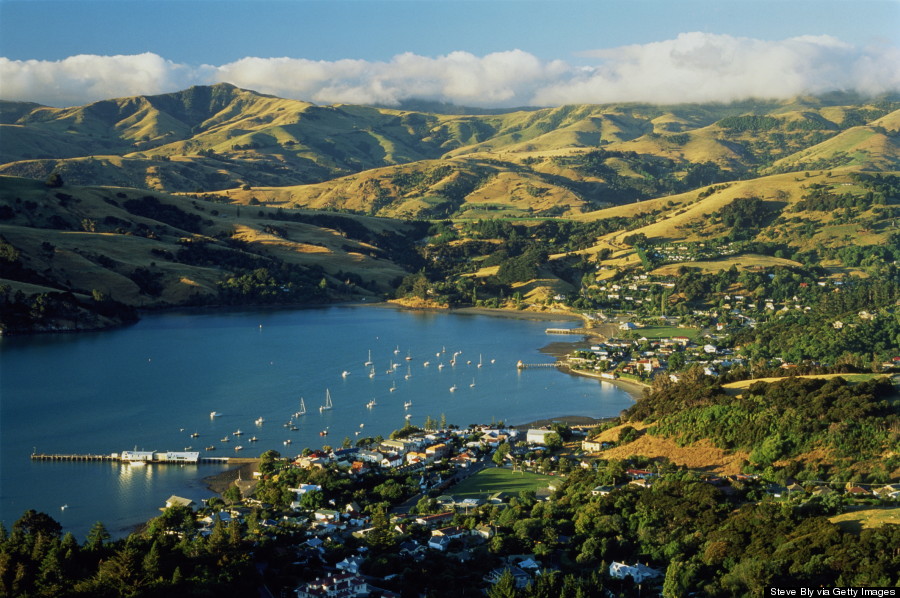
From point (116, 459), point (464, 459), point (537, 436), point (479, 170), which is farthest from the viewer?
point (479, 170)

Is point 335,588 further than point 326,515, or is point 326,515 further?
point 326,515

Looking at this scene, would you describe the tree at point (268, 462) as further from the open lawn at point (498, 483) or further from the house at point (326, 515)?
the open lawn at point (498, 483)

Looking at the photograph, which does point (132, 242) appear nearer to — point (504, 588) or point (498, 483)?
point (498, 483)

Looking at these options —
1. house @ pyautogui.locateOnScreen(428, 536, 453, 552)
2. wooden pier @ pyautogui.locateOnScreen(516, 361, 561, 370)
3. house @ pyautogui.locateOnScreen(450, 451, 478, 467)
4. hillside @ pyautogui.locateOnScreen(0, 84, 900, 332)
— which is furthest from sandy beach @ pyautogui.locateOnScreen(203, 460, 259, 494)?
hillside @ pyautogui.locateOnScreen(0, 84, 900, 332)

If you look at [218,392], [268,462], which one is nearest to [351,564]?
[268,462]

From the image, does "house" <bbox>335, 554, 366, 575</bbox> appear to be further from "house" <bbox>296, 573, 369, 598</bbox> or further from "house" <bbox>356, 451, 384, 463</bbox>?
"house" <bbox>356, 451, 384, 463</bbox>

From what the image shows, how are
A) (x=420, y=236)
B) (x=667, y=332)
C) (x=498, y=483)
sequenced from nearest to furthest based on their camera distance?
(x=498, y=483)
(x=667, y=332)
(x=420, y=236)

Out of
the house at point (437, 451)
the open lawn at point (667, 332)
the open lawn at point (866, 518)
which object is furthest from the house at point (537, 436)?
the open lawn at point (667, 332)
